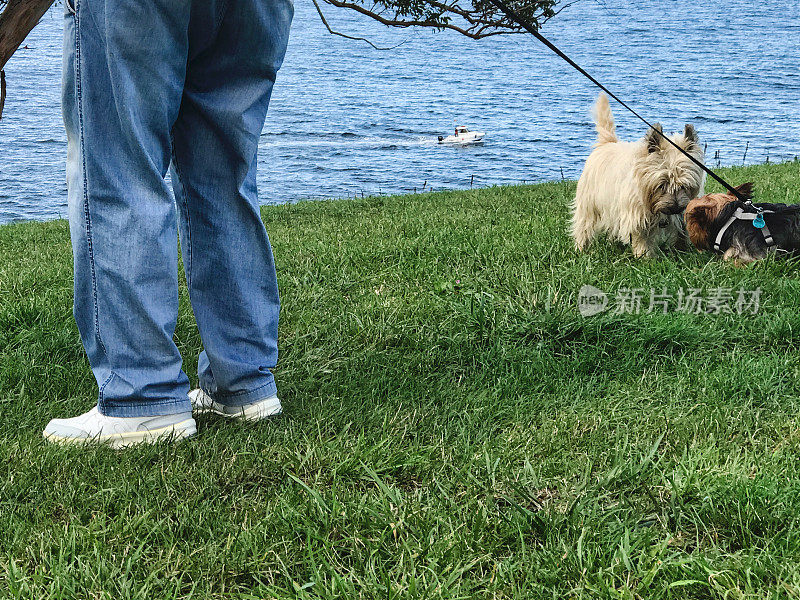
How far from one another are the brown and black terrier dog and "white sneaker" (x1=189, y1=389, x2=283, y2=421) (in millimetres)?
2934

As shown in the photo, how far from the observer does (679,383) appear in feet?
9.19

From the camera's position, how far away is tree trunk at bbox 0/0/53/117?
4.19 meters

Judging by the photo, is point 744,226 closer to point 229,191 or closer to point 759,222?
point 759,222

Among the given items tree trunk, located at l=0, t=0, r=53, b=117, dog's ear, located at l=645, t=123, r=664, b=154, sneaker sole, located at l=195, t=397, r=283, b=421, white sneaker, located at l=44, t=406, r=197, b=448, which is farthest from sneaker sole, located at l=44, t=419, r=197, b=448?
dog's ear, located at l=645, t=123, r=664, b=154

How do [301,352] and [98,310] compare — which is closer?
[98,310]

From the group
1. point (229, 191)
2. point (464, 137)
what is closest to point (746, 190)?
point (229, 191)

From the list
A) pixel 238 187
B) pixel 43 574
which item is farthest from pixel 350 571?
A: pixel 238 187

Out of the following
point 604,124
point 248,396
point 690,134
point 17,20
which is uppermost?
point 17,20

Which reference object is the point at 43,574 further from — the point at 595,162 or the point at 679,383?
the point at 595,162

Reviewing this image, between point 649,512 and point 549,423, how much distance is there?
0.59 m

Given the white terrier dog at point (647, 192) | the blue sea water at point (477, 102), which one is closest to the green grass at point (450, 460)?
the white terrier dog at point (647, 192)

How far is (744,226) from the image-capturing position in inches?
167

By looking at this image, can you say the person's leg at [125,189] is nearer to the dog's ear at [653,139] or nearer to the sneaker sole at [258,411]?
the sneaker sole at [258,411]

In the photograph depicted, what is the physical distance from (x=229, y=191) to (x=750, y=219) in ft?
10.4
